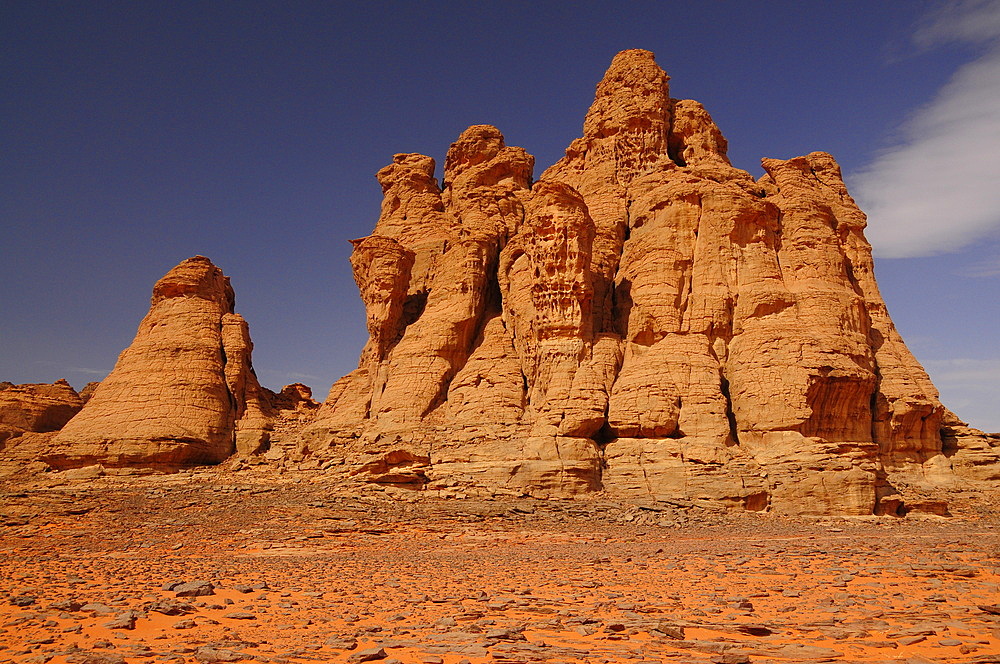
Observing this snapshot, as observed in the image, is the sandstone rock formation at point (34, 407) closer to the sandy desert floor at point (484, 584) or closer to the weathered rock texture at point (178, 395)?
the weathered rock texture at point (178, 395)

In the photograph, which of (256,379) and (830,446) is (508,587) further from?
(256,379)

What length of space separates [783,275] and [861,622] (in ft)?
84.2

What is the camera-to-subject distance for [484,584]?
43.0 ft

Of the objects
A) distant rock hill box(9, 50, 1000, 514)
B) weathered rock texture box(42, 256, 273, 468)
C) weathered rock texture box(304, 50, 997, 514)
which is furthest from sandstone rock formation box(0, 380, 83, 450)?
weathered rock texture box(304, 50, 997, 514)

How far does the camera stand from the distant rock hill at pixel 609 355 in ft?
89.4

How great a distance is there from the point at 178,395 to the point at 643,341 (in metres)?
23.0

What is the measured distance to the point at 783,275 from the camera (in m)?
32.8

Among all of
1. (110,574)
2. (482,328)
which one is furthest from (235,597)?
(482,328)

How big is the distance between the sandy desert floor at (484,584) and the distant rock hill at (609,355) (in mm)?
2930

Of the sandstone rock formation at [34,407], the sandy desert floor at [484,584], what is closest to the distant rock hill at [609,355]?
the sandy desert floor at [484,584]

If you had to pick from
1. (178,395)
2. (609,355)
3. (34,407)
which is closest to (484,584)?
(609,355)

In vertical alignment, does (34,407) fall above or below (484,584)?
above

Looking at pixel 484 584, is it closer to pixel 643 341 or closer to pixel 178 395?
pixel 643 341

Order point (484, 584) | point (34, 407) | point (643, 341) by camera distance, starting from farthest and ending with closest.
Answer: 1. point (34, 407)
2. point (643, 341)
3. point (484, 584)
